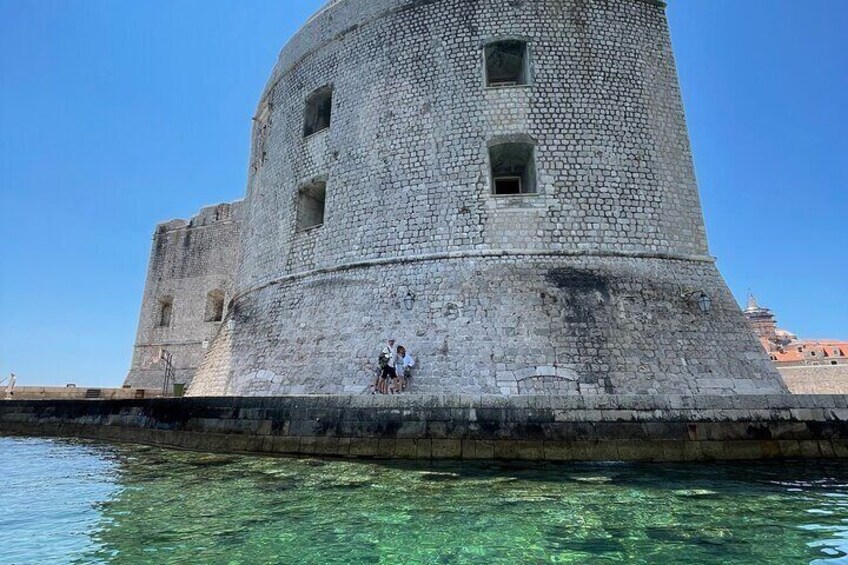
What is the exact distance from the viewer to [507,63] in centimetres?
1053

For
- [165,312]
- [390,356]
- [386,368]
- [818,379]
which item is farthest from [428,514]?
[165,312]

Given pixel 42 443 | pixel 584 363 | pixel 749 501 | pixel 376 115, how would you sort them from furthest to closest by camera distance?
pixel 376 115 → pixel 42 443 → pixel 584 363 → pixel 749 501

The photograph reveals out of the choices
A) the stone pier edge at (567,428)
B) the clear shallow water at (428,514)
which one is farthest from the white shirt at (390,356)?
the clear shallow water at (428,514)

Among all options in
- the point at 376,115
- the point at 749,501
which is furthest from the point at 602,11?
the point at 749,501

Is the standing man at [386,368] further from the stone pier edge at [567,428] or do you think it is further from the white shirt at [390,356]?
the stone pier edge at [567,428]

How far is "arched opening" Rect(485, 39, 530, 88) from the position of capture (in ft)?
31.5

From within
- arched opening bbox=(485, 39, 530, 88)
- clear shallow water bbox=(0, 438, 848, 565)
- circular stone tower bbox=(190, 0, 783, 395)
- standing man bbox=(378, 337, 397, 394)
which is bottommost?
clear shallow water bbox=(0, 438, 848, 565)

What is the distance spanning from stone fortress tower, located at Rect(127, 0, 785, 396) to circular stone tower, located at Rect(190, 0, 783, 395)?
0.03m

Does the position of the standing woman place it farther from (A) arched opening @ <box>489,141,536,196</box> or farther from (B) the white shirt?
(A) arched opening @ <box>489,141,536,196</box>

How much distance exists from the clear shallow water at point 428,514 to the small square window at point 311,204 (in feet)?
21.4

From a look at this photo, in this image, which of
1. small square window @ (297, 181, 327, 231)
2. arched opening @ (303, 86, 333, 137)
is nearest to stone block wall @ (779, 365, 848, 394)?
small square window @ (297, 181, 327, 231)

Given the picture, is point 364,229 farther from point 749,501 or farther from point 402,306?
point 749,501

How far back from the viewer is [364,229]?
31.3 feet

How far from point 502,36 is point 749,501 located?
29.5ft
